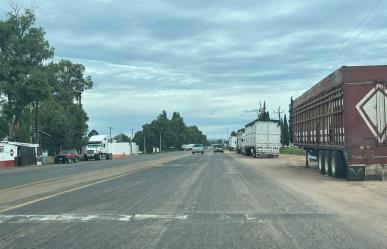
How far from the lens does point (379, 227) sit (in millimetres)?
10734

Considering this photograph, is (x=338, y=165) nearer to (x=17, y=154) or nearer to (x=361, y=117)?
(x=361, y=117)

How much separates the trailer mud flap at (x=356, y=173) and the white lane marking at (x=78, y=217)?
38.8 feet

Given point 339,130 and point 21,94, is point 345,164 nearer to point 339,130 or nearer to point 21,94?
point 339,130

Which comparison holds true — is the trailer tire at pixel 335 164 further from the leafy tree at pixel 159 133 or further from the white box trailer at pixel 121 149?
the leafy tree at pixel 159 133

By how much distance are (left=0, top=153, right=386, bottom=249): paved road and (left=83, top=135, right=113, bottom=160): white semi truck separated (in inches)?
2287

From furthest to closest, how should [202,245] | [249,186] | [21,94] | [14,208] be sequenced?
1. [21,94]
2. [249,186]
3. [14,208]
4. [202,245]

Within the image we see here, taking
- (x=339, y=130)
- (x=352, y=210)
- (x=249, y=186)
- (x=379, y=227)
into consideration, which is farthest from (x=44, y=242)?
(x=339, y=130)

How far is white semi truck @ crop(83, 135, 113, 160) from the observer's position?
7488cm

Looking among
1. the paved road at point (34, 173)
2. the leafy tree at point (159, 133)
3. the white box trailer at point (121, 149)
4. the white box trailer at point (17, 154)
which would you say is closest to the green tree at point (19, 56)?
the white box trailer at point (17, 154)

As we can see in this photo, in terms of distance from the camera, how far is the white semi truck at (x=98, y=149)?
246 ft

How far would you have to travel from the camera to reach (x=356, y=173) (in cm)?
2238

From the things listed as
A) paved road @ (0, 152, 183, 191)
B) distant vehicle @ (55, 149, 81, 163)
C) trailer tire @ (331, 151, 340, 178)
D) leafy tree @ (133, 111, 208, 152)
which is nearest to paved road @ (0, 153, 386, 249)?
trailer tire @ (331, 151, 340, 178)

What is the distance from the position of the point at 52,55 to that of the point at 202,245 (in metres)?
59.8

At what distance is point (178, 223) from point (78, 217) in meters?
2.33
